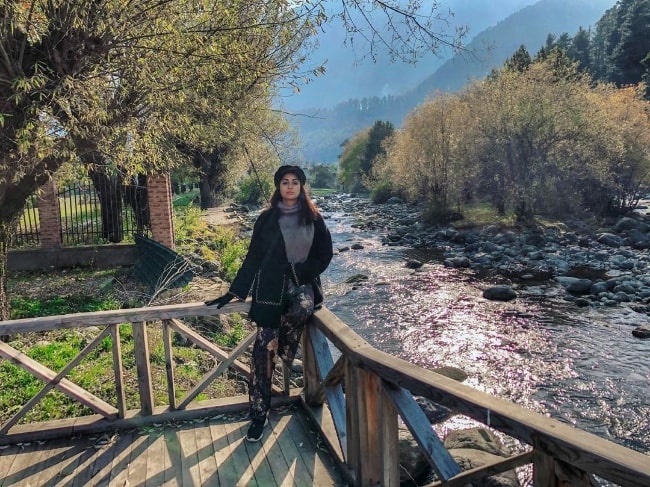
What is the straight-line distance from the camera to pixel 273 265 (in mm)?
3773

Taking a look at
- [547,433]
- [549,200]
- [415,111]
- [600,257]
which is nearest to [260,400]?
[547,433]

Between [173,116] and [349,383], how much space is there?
467 cm

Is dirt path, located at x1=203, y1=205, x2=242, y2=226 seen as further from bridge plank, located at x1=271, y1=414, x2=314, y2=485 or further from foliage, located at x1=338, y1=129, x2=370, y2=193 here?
foliage, located at x1=338, y1=129, x2=370, y2=193

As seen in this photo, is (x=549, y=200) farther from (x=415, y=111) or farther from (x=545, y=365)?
(x=545, y=365)

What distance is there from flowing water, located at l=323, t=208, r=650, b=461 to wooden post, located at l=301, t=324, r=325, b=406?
5169mm

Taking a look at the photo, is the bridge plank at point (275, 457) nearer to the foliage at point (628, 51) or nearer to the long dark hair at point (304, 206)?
the long dark hair at point (304, 206)

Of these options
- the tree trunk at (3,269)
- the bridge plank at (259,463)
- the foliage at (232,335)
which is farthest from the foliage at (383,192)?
the bridge plank at (259,463)

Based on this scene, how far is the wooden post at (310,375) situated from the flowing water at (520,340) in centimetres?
517

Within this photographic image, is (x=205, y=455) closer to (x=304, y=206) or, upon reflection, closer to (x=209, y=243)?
(x=304, y=206)

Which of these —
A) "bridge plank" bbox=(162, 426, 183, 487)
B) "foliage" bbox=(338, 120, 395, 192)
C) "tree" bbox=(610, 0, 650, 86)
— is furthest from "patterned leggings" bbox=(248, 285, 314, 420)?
"tree" bbox=(610, 0, 650, 86)

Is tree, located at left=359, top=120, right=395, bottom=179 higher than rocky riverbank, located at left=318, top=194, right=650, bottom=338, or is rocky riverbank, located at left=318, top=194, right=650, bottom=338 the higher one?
tree, located at left=359, top=120, right=395, bottom=179

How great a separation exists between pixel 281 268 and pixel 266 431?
1.35 metres

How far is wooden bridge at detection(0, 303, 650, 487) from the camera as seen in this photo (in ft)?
8.36

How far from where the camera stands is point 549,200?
26.5 metres
